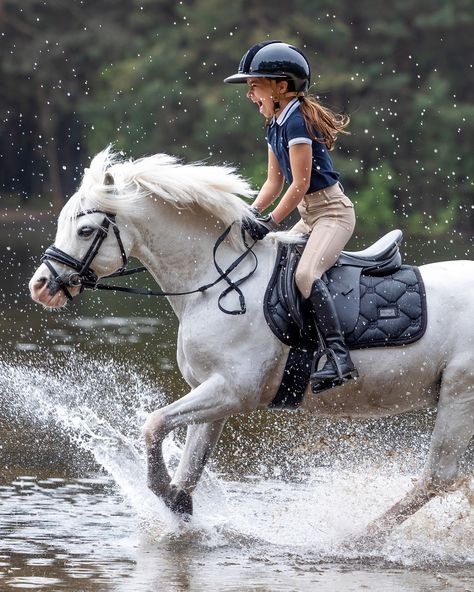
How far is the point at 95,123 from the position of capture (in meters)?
59.2

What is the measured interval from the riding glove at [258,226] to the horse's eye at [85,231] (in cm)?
89

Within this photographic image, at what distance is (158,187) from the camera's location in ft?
25.8

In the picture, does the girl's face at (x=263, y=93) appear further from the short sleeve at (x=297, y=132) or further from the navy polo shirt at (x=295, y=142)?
the short sleeve at (x=297, y=132)

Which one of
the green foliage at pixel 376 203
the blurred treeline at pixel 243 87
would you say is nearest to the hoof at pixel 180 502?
the blurred treeline at pixel 243 87

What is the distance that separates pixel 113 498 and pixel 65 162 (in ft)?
185

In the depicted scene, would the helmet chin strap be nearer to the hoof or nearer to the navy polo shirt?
the navy polo shirt

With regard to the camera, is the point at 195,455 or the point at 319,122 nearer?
A: the point at 319,122

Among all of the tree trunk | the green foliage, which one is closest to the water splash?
the green foliage

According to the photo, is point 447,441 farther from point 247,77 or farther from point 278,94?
point 247,77

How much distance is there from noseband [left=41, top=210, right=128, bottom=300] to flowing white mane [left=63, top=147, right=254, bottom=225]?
86mm

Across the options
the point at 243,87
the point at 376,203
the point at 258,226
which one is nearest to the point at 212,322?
the point at 258,226

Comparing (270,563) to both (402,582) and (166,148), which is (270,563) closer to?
(402,582)

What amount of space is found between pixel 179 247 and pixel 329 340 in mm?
1026

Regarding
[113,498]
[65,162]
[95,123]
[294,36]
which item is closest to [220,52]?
[294,36]
